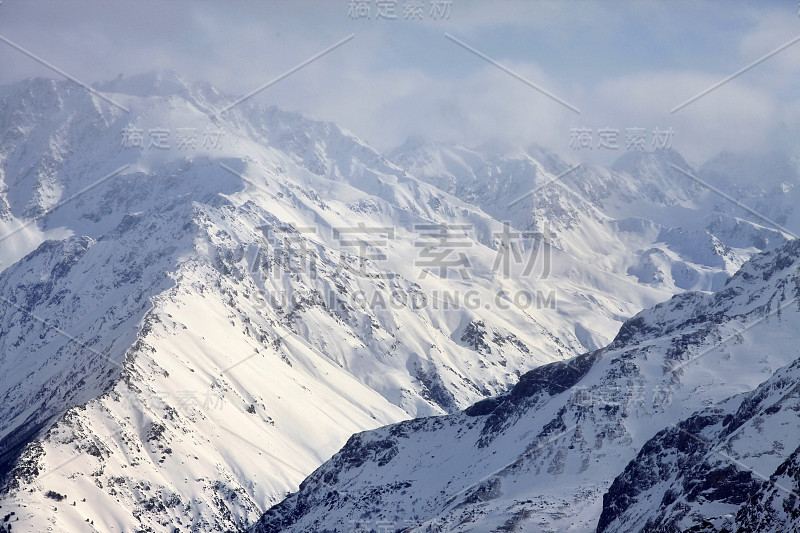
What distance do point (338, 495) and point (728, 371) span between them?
3541 inches

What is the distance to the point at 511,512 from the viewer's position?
15288cm

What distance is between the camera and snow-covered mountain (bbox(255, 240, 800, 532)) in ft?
406

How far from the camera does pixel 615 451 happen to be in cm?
16850

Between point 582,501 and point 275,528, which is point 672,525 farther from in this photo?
point 275,528

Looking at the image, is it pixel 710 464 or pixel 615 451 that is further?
pixel 615 451

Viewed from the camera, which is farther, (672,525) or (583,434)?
(583,434)

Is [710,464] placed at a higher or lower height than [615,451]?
higher

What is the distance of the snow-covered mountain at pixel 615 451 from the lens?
4875 inches

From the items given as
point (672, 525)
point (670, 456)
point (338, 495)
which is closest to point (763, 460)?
point (672, 525)

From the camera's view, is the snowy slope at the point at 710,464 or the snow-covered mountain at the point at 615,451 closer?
the snowy slope at the point at 710,464

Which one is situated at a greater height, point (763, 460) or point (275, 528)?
point (275, 528)

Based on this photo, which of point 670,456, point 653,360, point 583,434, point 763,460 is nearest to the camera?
point 763,460

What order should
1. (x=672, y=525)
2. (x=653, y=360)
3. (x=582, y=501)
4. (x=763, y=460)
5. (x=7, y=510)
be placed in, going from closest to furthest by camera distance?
(x=672, y=525)
(x=763, y=460)
(x=582, y=501)
(x=653, y=360)
(x=7, y=510)

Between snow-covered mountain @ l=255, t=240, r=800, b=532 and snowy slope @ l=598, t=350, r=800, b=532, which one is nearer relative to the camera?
snowy slope @ l=598, t=350, r=800, b=532
